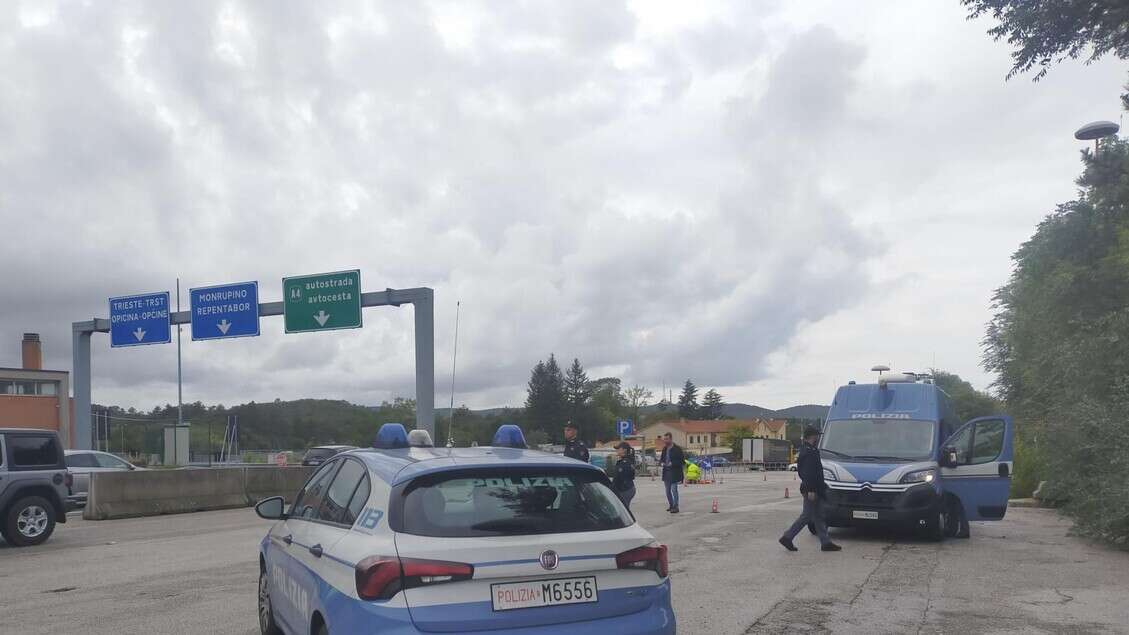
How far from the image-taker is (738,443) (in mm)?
117000

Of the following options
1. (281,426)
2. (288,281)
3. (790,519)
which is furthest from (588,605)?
(281,426)

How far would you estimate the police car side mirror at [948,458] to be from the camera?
14.5 m

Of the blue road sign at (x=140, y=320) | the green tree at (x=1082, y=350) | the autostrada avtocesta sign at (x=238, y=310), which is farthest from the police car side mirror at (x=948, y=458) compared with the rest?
the blue road sign at (x=140, y=320)

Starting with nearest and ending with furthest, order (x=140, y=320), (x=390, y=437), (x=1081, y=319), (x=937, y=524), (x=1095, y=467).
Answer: (x=390, y=437), (x=937, y=524), (x=1095, y=467), (x=1081, y=319), (x=140, y=320)

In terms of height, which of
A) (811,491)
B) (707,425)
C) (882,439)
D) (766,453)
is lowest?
(707,425)

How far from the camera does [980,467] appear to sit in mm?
14750

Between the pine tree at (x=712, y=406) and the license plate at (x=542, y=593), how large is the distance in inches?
7049

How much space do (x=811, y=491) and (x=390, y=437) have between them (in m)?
7.70

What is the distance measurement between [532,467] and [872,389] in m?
12.0

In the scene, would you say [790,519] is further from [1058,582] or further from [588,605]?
[588,605]

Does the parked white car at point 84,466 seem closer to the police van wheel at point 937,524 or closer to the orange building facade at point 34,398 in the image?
the police van wheel at point 937,524

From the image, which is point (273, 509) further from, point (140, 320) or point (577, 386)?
point (577, 386)

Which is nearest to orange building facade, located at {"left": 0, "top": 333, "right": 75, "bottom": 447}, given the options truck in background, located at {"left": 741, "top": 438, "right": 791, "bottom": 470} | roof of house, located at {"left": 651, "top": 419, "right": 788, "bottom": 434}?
truck in background, located at {"left": 741, "top": 438, "right": 791, "bottom": 470}

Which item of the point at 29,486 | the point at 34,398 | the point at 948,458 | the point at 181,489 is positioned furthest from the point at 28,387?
the point at 948,458
